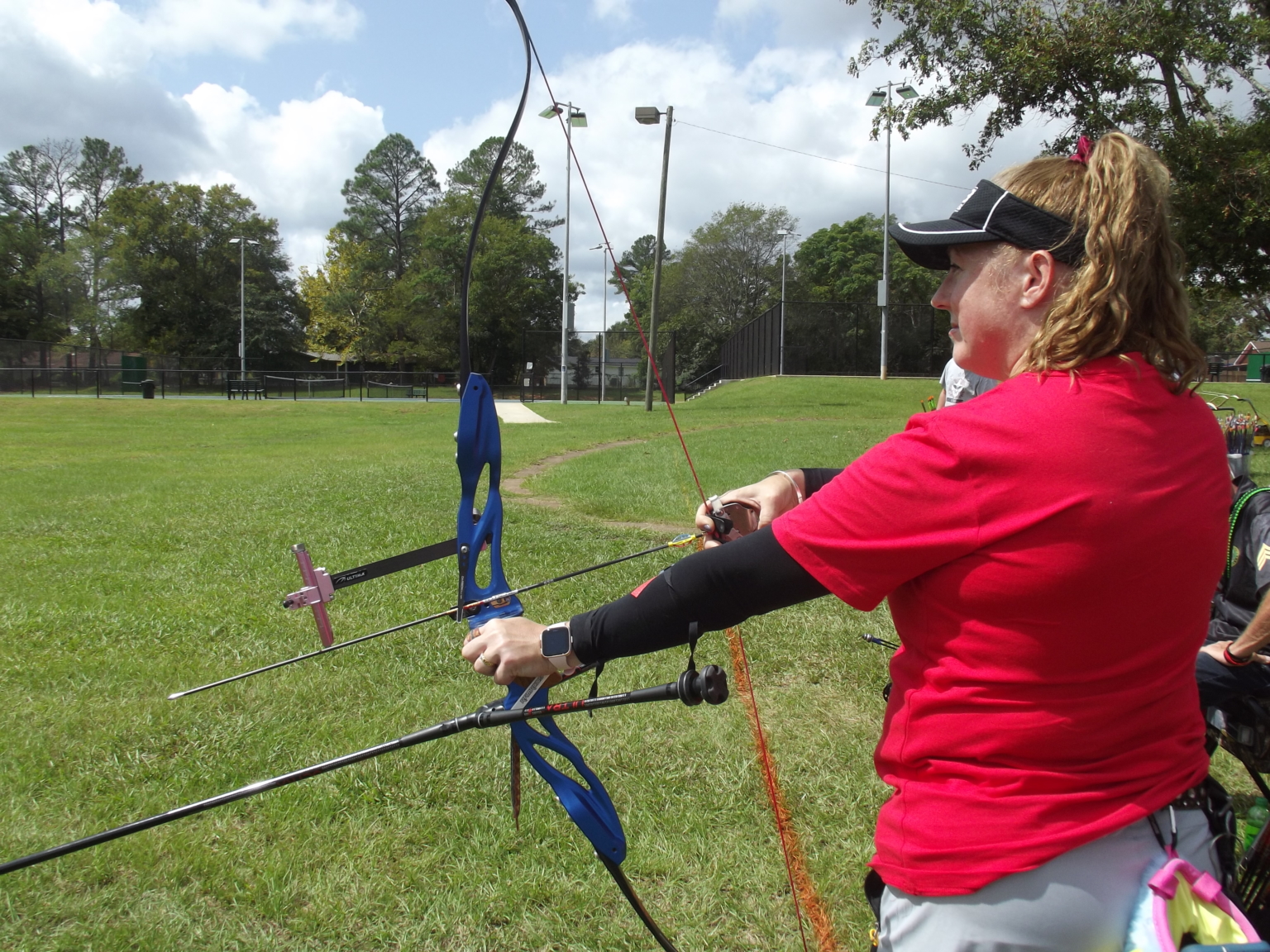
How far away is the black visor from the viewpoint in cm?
132

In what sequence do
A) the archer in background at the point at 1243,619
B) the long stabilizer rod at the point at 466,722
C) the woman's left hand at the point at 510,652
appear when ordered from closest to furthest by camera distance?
the long stabilizer rod at the point at 466,722
the woman's left hand at the point at 510,652
the archer in background at the point at 1243,619

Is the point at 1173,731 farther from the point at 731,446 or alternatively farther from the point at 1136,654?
the point at 731,446

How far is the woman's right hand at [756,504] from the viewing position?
2102mm

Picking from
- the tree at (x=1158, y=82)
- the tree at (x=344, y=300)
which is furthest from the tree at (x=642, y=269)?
the tree at (x=1158, y=82)

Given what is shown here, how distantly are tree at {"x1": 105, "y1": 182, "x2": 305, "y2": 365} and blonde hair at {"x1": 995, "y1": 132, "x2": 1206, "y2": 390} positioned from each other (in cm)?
6605

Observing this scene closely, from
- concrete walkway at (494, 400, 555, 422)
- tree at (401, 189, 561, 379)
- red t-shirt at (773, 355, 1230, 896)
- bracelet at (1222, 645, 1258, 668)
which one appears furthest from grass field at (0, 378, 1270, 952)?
tree at (401, 189, 561, 379)

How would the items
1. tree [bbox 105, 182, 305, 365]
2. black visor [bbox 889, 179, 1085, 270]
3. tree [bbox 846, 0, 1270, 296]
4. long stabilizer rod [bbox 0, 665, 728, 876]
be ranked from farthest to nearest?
tree [bbox 105, 182, 305, 365] → tree [bbox 846, 0, 1270, 296] → long stabilizer rod [bbox 0, 665, 728, 876] → black visor [bbox 889, 179, 1085, 270]

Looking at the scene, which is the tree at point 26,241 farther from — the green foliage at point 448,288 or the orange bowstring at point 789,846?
the orange bowstring at point 789,846

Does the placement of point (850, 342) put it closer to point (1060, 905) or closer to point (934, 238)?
point (934, 238)

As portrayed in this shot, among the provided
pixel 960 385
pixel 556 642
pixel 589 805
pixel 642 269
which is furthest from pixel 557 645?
pixel 642 269

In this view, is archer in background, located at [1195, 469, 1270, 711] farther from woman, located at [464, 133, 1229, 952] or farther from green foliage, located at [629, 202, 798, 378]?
green foliage, located at [629, 202, 798, 378]

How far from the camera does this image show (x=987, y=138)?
11281 mm

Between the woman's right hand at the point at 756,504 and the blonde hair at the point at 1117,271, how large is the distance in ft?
2.75

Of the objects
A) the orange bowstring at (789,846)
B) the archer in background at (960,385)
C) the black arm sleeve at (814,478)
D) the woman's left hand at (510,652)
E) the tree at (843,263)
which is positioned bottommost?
the orange bowstring at (789,846)
